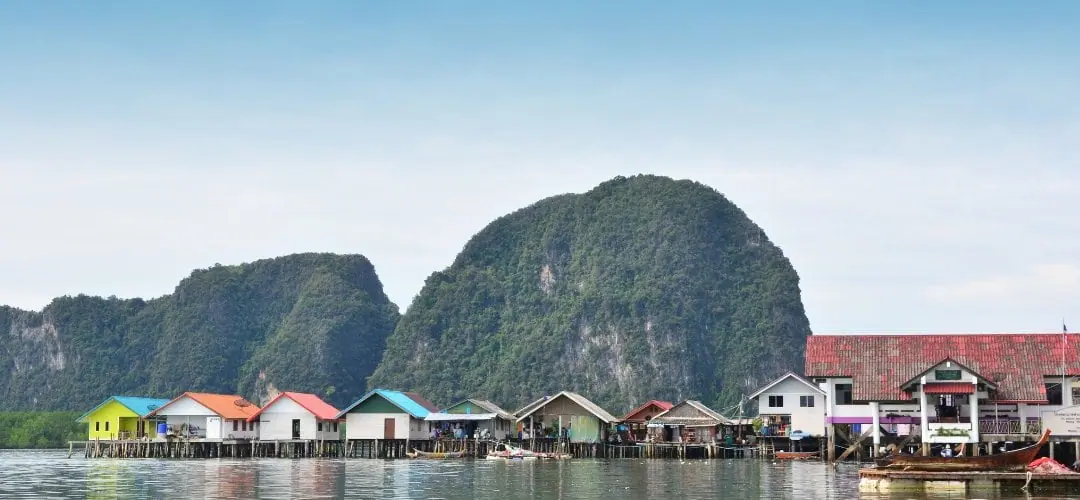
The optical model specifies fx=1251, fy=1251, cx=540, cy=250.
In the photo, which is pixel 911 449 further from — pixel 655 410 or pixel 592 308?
pixel 592 308

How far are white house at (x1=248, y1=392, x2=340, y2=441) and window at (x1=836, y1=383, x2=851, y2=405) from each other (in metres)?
30.3

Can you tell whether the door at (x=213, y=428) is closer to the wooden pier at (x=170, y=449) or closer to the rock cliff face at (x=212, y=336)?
the wooden pier at (x=170, y=449)

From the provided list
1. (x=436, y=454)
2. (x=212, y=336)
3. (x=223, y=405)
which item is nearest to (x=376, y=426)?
(x=436, y=454)

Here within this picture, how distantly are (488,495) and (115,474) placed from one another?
19.2 meters

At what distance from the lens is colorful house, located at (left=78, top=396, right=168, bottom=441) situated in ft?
231

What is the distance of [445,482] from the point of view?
38.4 metres

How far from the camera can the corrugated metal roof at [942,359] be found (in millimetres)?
45406

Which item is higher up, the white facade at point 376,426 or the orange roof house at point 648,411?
the orange roof house at point 648,411

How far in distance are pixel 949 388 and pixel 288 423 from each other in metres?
38.0

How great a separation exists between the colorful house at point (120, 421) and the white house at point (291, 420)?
21.2ft

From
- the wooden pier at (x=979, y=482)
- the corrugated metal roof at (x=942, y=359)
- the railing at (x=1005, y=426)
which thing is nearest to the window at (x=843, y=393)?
the corrugated metal roof at (x=942, y=359)

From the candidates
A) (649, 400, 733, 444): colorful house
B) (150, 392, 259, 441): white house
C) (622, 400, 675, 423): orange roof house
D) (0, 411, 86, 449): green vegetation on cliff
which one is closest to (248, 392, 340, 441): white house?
(150, 392, 259, 441): white house

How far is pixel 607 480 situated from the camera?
3956 cm

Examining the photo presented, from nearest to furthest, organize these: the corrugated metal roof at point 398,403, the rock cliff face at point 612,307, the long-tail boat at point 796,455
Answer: the long-tail boat at point 796,455, the corrugated metal roof at point 398,403, the rock cliff face at point 612,307
